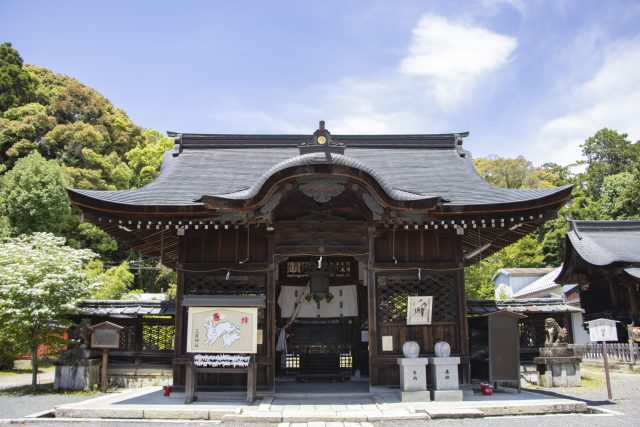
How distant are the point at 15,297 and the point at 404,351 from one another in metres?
9.18

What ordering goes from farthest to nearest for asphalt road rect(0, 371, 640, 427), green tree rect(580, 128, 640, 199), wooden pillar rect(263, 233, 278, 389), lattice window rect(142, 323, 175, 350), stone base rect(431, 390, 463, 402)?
green tree rect(580, 128, 640, 199), lattice window rect(142, 323, 175, 350), wooden pillar rect(263, 233, 278, 389), stone base rect(431, 390, 463, 402), asphalt road rect(0, 371, 640, 427)

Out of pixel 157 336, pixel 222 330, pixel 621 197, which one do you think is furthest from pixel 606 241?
pixel 222 330

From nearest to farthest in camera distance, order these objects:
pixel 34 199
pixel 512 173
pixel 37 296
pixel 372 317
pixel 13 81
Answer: pixel 372 317 → pixel 37 296 → pixel 34 199 → pixel 13 81 → pixel 512 173

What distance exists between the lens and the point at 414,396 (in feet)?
29.0

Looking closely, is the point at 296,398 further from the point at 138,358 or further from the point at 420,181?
the point at 420,181

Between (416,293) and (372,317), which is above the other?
(416,293)

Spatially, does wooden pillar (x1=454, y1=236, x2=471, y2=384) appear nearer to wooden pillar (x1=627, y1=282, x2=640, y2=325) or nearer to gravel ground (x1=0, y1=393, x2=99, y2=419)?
gravel ground (x1=0, y1=393, x2=99, y2=419)

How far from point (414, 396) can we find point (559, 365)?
502 cm

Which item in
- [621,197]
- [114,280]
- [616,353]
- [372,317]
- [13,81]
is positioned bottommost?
[616,353]

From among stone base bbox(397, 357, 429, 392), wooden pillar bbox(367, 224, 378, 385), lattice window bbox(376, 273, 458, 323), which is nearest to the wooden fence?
lattice window bbox(376, 273, 458, 323)

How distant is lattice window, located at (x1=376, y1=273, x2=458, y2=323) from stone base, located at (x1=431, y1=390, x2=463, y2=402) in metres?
1.45

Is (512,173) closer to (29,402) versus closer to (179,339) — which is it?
(179,339)

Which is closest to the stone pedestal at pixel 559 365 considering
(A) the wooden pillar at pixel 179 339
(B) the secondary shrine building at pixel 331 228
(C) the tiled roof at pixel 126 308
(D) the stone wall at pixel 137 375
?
(B) the secondary shrine building at pixel 331 228

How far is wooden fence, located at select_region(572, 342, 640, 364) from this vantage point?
1552 cm
